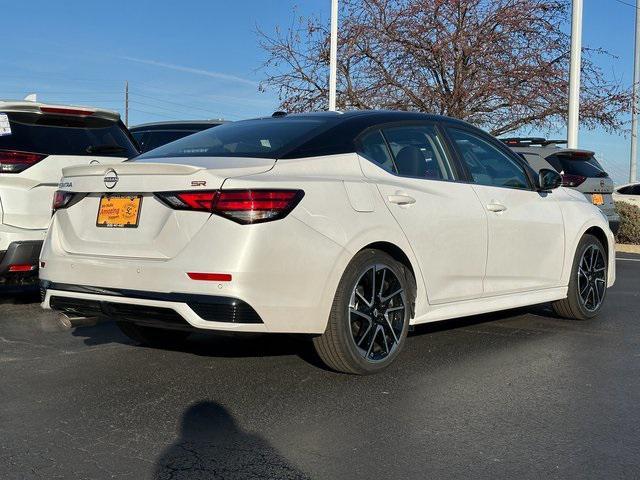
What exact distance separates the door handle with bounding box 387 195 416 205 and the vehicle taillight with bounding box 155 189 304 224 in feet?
2.69

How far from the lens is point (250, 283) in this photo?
13.5 feet

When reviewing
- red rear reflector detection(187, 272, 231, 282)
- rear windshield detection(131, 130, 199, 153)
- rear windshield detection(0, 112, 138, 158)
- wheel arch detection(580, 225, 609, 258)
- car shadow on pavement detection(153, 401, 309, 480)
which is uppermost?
rear windshield detection(131, 130, 199, 153)

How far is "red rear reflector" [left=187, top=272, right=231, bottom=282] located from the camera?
13.4 ft

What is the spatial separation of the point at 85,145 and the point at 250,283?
3.47 metres

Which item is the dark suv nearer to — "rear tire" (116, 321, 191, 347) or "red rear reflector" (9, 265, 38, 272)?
"red rear reflector" (9, 265, 38, 272)

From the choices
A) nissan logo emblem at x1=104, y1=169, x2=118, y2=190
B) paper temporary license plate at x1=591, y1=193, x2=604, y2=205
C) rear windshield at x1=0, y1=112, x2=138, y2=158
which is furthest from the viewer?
paper temporary license plate at x1=591, y1=193, x2=604, y2=205

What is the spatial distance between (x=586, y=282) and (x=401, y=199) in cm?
274

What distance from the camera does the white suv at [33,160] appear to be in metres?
6.29

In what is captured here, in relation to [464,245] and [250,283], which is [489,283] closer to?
[464,245]

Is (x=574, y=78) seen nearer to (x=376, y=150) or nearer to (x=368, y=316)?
(x=376, y=150)

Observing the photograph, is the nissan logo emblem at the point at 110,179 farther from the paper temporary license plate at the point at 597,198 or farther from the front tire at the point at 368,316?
the paper temporary license plate at the point at 597,198

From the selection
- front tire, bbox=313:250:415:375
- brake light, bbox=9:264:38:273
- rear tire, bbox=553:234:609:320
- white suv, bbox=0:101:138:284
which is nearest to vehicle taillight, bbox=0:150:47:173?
white suv, bbox=0:101:138:284

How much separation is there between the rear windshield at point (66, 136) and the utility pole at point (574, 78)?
434 inches

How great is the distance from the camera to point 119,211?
4.54 meters
